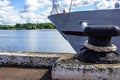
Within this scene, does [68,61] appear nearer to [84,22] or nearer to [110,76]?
[110,76]

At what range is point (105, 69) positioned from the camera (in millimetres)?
3846

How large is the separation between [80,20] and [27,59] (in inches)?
379

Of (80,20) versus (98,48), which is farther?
(80,20)

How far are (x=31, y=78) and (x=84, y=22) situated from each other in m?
9.95

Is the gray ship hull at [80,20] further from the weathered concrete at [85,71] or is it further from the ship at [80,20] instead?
the weathered concrete at [85,71]

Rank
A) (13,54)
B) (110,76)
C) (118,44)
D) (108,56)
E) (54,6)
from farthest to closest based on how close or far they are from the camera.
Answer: (54,6), (118,44), (13,54), (108,56), (110,76)

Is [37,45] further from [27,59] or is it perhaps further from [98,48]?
[98,48]

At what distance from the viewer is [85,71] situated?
3.86 m

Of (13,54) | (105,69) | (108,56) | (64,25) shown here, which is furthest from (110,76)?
(64,25)

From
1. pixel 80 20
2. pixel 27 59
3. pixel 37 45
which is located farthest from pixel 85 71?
pixel 37 45

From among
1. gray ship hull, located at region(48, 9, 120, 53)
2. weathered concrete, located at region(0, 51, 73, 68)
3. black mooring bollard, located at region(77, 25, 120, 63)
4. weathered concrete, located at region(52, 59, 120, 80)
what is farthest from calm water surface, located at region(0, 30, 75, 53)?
weathered concrete, located at region(52, 59, 120, 80)

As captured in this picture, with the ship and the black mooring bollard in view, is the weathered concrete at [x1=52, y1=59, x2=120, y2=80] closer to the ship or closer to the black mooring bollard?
the black mooring bollard

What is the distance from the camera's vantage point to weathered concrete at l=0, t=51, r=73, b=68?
201 inches

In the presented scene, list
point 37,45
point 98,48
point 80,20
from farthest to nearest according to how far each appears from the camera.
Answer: point 37,45
point 80,20
point 98,48
